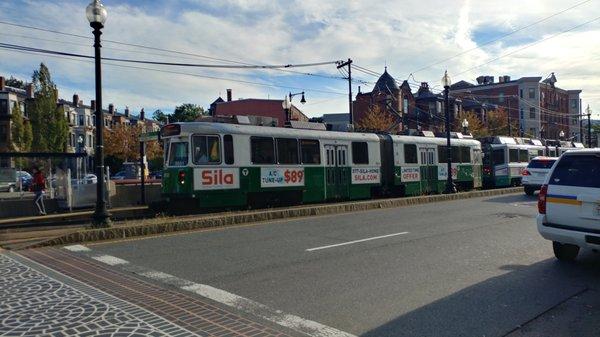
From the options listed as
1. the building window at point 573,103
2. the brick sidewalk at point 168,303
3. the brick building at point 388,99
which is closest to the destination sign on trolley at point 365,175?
the brick sidewalk at point 168,303

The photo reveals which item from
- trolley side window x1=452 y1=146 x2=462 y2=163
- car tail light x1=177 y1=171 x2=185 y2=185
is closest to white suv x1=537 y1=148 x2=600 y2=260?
car tail light x1=177 y1=171 x2=185 y2=185

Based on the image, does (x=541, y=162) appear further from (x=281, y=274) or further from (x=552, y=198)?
(x=281, y=274)

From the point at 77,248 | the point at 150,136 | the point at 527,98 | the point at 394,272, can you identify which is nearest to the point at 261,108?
the point at 150,136

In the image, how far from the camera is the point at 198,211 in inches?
644

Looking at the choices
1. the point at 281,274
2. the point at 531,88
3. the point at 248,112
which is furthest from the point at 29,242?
the point at 531,88

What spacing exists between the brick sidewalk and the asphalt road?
592mm

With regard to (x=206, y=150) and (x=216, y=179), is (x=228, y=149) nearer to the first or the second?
(x=206, y=150)

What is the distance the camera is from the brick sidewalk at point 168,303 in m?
4.89

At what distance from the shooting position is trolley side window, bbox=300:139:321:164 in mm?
18469

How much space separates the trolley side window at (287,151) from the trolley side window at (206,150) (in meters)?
2.66

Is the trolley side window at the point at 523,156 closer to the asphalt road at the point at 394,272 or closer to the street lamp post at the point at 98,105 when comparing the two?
the asphalt road at the point at 394,272

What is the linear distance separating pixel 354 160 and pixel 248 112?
43137 mm

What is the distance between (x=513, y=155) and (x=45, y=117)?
4445cm

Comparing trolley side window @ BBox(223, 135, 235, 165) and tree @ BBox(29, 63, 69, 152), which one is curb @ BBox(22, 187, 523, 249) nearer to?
trolley side window @ BBox(223, 135, 235, 165)
